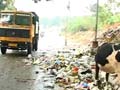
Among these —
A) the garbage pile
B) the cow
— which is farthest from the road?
the cow

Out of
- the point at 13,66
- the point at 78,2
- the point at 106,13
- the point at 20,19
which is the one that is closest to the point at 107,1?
the point at 106,13

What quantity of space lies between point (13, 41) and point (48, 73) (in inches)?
275

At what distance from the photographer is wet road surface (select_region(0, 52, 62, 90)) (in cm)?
1075

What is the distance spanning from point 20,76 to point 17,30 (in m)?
7.47

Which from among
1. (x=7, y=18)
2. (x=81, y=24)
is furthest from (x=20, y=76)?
(x=81, y=24)

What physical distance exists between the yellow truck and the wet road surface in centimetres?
341

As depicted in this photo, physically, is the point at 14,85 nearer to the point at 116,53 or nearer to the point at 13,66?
the point at 116,53

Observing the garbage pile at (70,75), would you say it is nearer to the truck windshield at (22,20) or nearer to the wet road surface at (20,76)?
the wet road surface at (20,76)

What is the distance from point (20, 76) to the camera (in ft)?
42.0

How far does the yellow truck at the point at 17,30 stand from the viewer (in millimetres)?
20000

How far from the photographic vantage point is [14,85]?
1091cm

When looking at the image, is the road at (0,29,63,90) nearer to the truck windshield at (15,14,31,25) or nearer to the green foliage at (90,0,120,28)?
the truck windshield at (15,14,31,25)

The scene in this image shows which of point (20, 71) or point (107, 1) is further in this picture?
point (107, 1)

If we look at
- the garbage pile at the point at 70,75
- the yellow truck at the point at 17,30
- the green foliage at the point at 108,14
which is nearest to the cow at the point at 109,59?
the garbage pile at the point at 70,75
